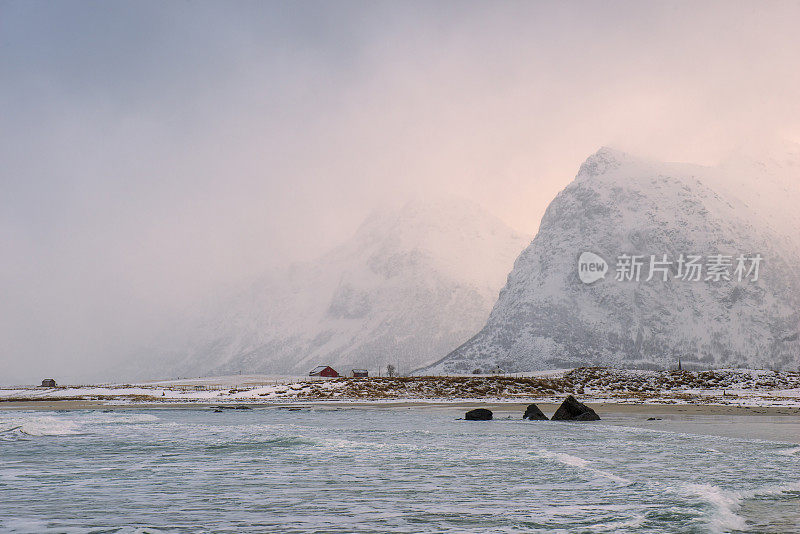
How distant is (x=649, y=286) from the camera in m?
112

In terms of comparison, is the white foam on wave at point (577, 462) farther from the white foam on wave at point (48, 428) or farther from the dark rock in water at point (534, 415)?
the white foam on wave at point (48, 428)

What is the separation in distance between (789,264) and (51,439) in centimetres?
12043

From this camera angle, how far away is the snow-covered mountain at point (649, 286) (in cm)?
10569

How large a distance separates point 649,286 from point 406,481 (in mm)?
106182

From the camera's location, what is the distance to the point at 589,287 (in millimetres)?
113000

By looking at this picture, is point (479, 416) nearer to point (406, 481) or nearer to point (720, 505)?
point (406, 481)

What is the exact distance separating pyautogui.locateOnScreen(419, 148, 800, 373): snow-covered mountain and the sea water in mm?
81210

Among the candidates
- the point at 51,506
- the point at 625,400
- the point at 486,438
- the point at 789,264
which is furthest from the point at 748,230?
the point at 51,506

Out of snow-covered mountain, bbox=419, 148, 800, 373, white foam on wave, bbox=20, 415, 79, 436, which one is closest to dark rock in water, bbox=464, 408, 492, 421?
white foam on wave, bbox=20, 415, 79, 436

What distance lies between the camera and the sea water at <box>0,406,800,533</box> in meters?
10.2

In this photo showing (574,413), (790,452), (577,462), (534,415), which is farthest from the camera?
(534,415)

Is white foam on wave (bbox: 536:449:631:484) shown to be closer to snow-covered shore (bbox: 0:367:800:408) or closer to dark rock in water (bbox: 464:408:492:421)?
dark rock in water (bbox: 464:408:492:421)

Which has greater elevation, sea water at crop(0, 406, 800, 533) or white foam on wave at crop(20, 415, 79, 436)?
sea water at crop(0, 406, 800, 533)

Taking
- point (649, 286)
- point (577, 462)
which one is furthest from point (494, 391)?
point (649, 286)
